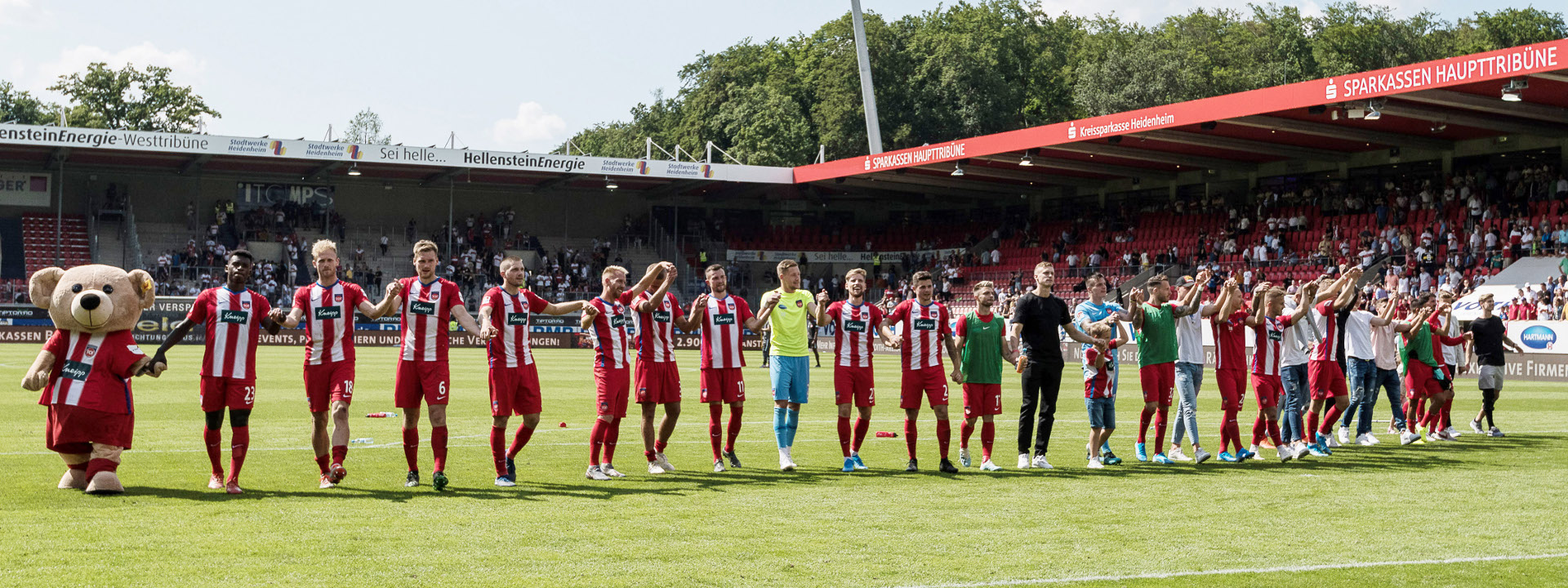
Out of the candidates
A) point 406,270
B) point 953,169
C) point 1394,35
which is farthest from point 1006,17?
point 406,270

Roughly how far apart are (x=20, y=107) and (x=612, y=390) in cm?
8294

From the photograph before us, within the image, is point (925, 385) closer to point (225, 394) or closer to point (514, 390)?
point (514, 390)

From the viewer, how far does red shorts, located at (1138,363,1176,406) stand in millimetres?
12102

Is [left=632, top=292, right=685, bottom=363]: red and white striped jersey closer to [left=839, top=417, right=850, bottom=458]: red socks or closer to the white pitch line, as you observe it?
[left=839, top=417, right=850, bottom=458]: red socks

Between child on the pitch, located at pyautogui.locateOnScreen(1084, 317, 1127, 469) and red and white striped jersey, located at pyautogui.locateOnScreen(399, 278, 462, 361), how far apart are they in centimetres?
543

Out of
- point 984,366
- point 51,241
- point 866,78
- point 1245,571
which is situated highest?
point 866,78

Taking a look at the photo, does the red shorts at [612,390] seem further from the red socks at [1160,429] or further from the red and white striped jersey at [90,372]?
the red socks at [1160,429]

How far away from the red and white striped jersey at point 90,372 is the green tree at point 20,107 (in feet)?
262

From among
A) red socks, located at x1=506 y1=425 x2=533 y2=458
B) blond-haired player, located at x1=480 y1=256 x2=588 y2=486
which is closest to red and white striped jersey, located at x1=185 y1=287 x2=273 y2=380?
blond-haired player, located at x1=480 y1=256 x2=588 y2=486

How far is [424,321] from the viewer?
9.83 meters

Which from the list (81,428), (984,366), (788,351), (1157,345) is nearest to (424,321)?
(81,428)

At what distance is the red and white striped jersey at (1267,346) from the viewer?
490 inches

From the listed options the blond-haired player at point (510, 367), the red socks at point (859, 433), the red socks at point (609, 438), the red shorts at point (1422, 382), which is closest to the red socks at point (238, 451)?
the blond-haired player at point (510, 367)

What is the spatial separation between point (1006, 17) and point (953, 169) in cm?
3704
